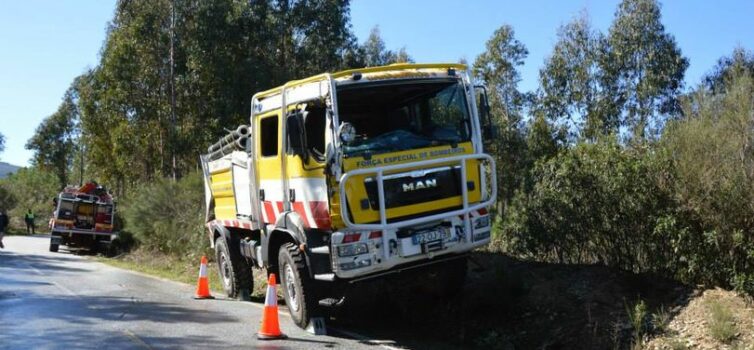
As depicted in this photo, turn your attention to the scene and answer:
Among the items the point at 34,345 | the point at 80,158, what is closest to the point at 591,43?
the point at 34,345

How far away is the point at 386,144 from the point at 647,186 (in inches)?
127

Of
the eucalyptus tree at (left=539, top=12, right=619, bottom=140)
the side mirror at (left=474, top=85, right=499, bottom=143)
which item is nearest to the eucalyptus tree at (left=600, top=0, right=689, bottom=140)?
the eucalyptus tree at (left=539, top=12, right=619, bottom=140)

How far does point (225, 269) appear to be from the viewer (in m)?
12.0

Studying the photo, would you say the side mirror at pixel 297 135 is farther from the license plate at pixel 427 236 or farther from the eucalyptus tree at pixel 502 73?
the eucalyptus tree at pixel 502 73

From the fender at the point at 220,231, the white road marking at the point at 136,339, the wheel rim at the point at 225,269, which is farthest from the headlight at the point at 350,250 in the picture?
the wheel rim at the point at 225,269

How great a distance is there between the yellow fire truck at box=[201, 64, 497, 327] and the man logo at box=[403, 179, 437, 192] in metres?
0.01

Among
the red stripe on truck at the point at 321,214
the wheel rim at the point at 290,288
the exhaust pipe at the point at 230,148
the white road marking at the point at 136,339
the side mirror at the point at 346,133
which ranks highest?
the exhaust pipe at the point at 230,148

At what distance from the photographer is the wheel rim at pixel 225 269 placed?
38.9ft

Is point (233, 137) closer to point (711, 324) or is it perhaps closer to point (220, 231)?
point (220, 231)

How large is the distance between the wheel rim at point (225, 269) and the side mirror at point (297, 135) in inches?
190

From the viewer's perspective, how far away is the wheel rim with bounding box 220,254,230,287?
11.9 m

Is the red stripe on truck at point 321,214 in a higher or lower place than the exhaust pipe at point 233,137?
lower

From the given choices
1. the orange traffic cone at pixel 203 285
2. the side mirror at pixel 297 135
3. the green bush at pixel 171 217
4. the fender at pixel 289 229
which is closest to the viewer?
the side mirror at pixel 297 135

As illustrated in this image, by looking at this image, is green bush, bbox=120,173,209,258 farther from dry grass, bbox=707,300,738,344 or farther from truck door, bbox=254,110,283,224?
dry grass, bbox=707,300,738,344
